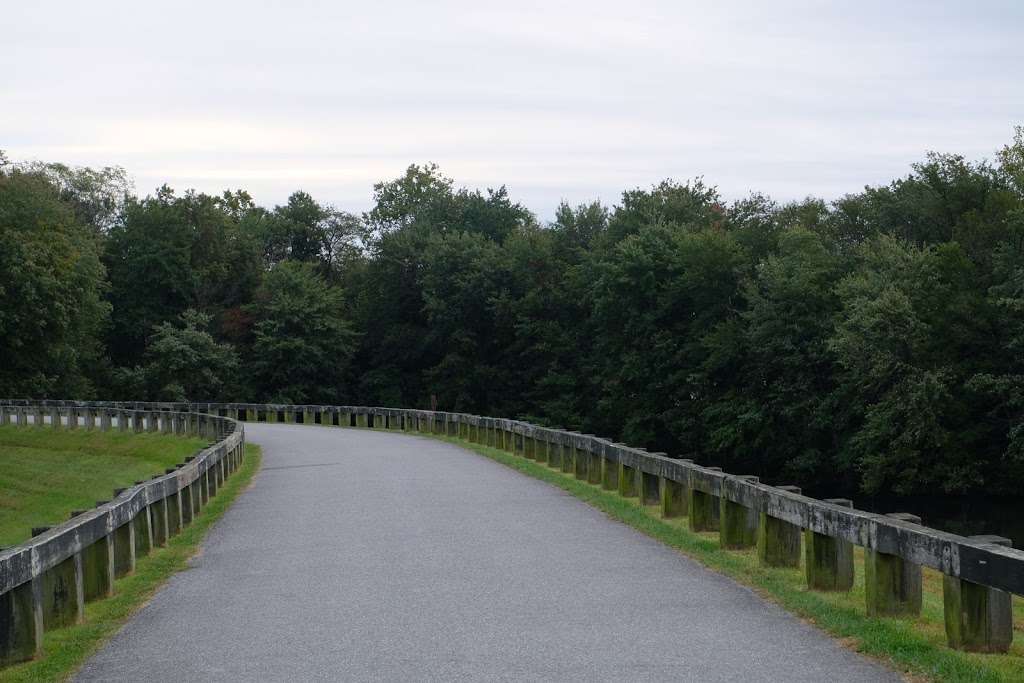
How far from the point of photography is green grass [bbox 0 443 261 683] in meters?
7.54

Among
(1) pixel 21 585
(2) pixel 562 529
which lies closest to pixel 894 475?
(2) pixel 562 529

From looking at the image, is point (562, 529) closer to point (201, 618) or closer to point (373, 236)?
point (201, 618)

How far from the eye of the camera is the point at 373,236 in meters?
108

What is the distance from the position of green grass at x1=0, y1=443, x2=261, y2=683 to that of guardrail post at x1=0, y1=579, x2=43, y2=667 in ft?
0.33

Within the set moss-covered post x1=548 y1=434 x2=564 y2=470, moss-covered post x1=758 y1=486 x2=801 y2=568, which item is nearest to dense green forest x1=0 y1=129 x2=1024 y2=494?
moss-covered post x1=548 y1=434 x2=564 y2=470

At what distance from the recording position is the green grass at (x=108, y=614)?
754 centimetres

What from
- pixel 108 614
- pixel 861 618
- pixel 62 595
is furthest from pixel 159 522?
pixel 861 618

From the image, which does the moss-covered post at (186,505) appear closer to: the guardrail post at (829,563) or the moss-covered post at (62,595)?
the moss-covered post at (62,595)

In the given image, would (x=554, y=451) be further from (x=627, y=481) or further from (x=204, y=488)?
(x=204, y=488)

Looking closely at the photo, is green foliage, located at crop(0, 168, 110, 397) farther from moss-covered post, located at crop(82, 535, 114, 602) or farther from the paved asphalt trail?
moss-covered post, located at crop(82, 535, 114, 602)

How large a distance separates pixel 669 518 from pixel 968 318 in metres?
33.7

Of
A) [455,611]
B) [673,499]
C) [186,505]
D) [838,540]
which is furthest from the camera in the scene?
[186,505]

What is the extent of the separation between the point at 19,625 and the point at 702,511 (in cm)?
735

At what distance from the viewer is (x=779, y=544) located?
10.7 m
